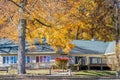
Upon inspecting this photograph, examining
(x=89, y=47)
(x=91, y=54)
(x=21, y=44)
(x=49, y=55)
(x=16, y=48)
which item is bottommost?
(x=49, y=55)

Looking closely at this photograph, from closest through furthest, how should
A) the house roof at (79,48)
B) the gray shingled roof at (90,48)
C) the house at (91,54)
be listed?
the house at (91,54) < the house roof at (79,48) < the gray shingled roof at (90,48)

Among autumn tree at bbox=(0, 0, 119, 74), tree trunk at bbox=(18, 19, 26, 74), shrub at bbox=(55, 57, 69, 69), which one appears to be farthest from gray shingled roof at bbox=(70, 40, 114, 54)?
tree trunk at bbox=(18, 19, 26, 74)

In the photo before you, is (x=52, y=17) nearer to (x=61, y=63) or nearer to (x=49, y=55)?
(x=61, y=63)

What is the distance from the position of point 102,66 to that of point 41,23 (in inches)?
885

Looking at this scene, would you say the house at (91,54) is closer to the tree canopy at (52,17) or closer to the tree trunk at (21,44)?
the tree canopy at (52,17)

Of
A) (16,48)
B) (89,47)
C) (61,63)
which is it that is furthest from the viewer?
(89,47)

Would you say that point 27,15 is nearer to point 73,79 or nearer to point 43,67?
point 73,79

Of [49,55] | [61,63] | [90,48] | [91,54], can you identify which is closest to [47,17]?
[61,63]

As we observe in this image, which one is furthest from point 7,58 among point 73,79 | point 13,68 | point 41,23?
point 73,79

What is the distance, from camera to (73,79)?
2369 cm

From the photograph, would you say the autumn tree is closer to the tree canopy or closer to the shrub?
the tree canopy

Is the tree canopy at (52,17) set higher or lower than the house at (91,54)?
A: higher

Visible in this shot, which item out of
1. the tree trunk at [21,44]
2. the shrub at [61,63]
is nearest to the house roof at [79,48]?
the shrub at [61,63]

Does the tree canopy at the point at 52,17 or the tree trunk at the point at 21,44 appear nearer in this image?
the tree canopy at the point at 52,17
